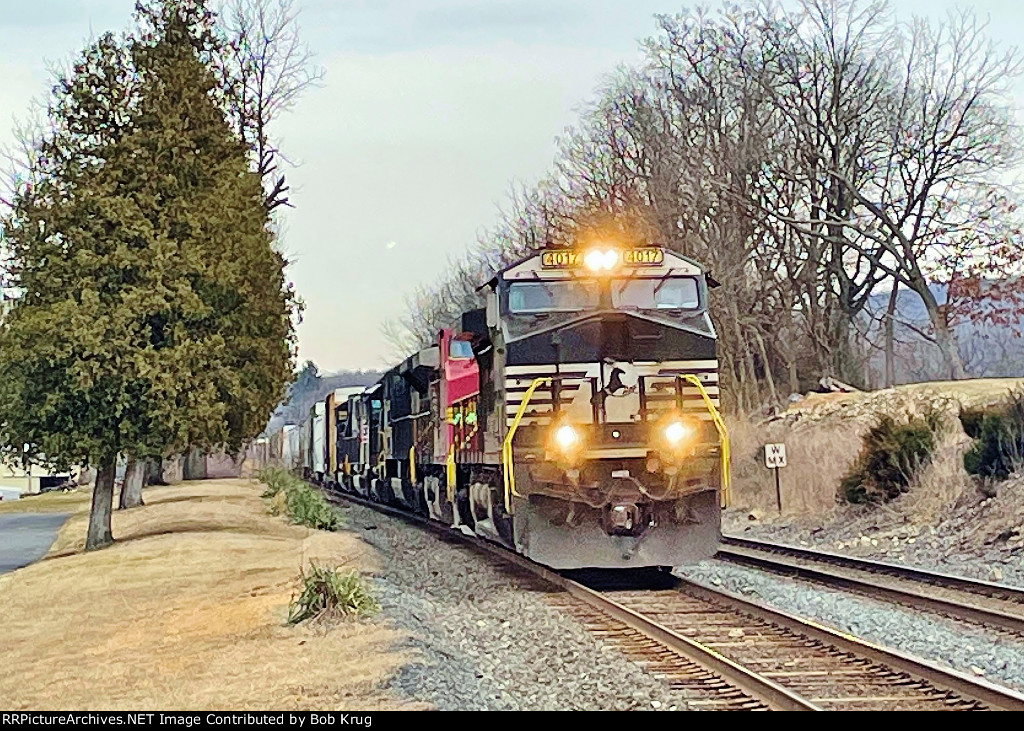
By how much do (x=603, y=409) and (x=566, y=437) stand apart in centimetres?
55

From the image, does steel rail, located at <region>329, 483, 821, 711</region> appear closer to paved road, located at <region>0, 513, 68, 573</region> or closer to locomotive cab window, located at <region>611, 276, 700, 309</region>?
locomotive cab window, located at <region>611, 276, 700, 309</region>

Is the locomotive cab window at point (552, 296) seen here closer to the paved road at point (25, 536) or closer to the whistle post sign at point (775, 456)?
the whistle post sign at point (775, 456)

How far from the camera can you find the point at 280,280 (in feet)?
88.7

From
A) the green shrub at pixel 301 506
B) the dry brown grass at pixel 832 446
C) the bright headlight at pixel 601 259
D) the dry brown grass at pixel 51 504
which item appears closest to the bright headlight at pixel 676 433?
the bright headlight at pixel 601 259

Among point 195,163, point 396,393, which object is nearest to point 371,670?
point 195,163

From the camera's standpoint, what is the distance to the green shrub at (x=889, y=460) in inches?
902

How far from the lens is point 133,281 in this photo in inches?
854

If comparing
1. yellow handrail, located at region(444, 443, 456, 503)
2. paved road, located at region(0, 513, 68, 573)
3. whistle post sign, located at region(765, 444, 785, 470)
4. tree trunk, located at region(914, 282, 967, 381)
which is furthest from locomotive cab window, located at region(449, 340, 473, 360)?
tree trunk, located at region(914, 282, 967, 381)

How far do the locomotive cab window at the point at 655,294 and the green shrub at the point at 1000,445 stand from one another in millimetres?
8099

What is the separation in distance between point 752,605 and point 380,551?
8824 mm

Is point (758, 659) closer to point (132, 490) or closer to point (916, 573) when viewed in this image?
point (916, 573)

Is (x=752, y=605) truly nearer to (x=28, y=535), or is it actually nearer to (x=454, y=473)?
(x=454, y=473)

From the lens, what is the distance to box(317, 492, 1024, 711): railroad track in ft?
27.5

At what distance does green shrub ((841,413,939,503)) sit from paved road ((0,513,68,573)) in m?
15.2
